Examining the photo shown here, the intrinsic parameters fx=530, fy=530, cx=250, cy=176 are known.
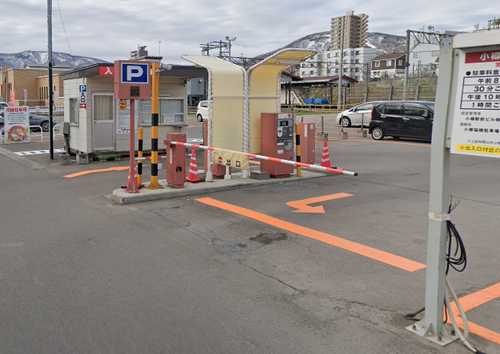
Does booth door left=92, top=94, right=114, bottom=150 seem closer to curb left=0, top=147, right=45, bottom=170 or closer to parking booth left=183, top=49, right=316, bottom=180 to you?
curb left=0, top=147, right=45, bottom=170

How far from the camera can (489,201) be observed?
31.6 ft

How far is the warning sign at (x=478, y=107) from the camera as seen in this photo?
11.9 feet

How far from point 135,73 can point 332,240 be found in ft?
17.0

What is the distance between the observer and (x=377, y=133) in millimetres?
24125

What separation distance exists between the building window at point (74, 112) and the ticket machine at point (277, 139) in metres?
7.60

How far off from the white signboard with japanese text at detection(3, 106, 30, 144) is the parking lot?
13.7 m

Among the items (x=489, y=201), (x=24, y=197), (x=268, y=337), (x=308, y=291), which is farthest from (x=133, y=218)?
(x=489, y=201)

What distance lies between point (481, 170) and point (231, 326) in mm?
11126

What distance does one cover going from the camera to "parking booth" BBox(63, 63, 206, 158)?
16.1m

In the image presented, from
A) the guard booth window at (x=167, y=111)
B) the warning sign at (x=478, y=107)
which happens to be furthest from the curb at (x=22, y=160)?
the warning sign at (x=478, y=107)

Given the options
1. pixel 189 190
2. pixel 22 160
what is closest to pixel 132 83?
pixel 189 190

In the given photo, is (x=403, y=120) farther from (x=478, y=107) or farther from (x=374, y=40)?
(x=374, y=40)

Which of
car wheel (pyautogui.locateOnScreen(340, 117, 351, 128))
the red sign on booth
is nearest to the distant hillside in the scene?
car wheel (pyautogui.locateOnScreen(340, 117, 351, 128))

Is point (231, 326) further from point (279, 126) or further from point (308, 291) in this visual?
point (279, 126)
